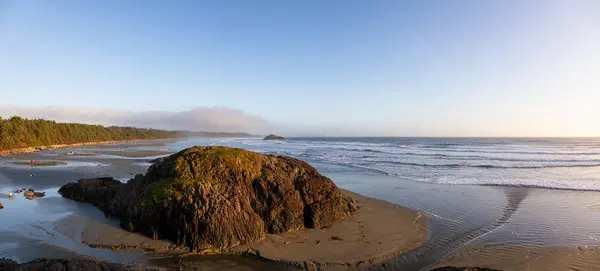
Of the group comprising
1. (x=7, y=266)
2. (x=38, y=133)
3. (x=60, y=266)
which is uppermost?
(x=38, y=133)

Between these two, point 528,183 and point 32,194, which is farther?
point 528,183

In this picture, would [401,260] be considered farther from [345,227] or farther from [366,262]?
[345,227]

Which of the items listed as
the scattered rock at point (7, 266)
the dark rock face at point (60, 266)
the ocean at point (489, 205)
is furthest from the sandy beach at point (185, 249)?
the dark rock face at point (60, 266)

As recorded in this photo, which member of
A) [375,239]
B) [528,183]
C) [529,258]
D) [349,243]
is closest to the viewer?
[529,258]

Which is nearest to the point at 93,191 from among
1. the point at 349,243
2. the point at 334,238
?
the point at 334,238

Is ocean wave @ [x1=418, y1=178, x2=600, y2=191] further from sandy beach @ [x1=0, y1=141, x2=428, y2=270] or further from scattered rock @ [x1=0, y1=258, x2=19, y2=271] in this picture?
scattered rock @ [x1=0, y1=258, x2=19, y2=271]

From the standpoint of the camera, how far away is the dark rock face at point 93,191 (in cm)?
1118

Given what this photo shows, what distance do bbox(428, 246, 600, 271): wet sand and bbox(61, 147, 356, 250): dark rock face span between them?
12.1 feet

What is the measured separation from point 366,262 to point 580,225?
331 inches

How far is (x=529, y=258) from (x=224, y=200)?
7.64 m

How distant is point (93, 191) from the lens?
1152 centimetres

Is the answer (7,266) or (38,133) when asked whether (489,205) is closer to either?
(7,266)

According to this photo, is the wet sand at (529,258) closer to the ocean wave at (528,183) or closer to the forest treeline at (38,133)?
the ocean wave at (528,183)

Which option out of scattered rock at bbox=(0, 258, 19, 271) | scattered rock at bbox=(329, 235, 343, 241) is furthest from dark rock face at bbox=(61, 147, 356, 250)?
scattered rock at bbox=(0, 258, 19, 271)
